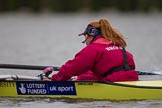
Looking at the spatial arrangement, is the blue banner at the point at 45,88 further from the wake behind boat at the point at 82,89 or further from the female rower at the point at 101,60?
the female rower at the point at 101,60

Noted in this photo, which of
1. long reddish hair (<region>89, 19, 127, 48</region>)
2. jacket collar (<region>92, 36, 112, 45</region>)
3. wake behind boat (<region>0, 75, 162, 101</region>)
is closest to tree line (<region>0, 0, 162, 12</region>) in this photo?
wake behind boat (<region>0, 75, 162, 101</region>)

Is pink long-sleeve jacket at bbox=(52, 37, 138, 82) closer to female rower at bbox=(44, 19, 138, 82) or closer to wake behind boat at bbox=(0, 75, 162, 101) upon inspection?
female rower at bbox=(44, 19, 138, 82)

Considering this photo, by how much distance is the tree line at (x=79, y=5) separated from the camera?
216 ft

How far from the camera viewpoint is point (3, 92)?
12.2 meters

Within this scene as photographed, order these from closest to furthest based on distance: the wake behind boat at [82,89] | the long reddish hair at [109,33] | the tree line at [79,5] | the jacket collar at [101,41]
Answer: the wake behind boat at [82,89] → the jacket collar at [101,41] → the long reddish hair at [109,33] → the tree line at [79,5]

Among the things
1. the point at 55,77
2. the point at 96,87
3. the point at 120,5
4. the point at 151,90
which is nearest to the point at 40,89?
the point at 55,77

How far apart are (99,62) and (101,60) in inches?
2.1

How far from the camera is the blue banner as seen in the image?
38.6ft

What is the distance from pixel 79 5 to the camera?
6838cm

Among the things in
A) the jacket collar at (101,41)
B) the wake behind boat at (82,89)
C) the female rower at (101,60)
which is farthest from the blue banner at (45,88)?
the jacket collar at (101,41)

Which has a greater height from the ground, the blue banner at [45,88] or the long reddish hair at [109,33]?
the long reddish hair at [109,33]

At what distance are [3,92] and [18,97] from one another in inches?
12.2

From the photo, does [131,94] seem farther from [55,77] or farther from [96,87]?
[55,77]

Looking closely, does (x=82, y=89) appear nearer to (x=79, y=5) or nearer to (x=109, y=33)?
(x=109, y=33)
